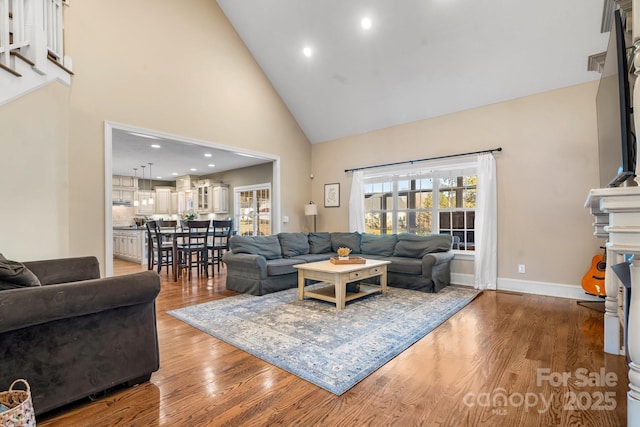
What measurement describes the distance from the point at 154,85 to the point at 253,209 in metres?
4.62

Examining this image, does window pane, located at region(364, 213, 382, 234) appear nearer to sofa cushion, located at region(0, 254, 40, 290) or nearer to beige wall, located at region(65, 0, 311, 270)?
beige wall, located at region(65, 0, 311, 270)

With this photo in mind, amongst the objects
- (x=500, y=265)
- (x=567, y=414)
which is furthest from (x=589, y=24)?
(x=567, y=414)

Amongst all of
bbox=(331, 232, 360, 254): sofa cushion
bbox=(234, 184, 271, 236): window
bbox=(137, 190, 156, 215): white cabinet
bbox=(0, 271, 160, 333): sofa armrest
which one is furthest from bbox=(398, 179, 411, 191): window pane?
bbox=(137, 190, 156, 215): white cabinet

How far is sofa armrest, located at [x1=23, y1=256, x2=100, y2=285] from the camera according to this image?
2.63 m

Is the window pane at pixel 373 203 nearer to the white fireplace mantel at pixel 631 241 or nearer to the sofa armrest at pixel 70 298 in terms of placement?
the sofa armrest at pixel 70 298

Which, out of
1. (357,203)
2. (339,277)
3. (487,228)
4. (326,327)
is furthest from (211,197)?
(487,228)

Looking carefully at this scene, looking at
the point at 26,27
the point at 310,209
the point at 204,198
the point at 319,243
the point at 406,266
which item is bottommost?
the point at 406,266

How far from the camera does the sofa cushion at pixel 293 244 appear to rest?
525cm

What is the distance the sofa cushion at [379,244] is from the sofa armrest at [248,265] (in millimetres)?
2012

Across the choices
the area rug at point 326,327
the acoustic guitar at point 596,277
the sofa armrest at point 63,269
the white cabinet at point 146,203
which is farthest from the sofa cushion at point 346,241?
the white cabinet at point 146,203

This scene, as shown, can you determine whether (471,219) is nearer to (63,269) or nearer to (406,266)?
(406,266)

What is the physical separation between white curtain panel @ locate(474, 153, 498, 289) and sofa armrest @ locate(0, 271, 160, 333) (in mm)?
4402

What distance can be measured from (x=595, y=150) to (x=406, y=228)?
284cm

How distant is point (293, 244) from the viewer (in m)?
5.37
